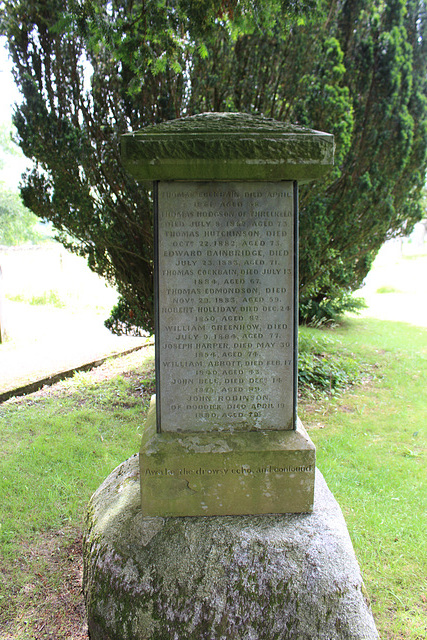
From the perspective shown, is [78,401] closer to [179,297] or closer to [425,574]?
[179,297]

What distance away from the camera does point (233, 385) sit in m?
2.34

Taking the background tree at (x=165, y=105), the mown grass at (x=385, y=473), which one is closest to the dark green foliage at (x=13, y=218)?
the background tree at (x=165, y=105)

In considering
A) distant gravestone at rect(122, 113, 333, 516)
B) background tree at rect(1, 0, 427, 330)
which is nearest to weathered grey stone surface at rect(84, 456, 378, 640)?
distant gravestone at rect(122, 113, 333, 516)

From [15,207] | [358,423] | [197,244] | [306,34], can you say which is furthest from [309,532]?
[15,207]

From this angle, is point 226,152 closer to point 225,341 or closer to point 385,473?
point 225,341

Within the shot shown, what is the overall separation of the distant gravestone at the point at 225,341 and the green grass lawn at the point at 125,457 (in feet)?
2.74

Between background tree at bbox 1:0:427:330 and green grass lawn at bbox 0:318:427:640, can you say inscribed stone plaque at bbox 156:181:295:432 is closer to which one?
green grass lawn at bbox 0:318:427:640

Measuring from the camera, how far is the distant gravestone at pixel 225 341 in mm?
2205

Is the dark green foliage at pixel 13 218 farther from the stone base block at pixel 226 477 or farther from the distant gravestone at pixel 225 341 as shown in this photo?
the stone base block at pixel 226 477

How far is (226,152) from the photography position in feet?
6.61

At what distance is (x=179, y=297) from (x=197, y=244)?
0.28 meters

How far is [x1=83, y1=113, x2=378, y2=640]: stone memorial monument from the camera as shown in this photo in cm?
192

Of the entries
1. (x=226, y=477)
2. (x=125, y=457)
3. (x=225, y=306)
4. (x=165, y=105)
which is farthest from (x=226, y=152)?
(x=165, y=105)

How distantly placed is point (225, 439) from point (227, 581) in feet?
2.10
